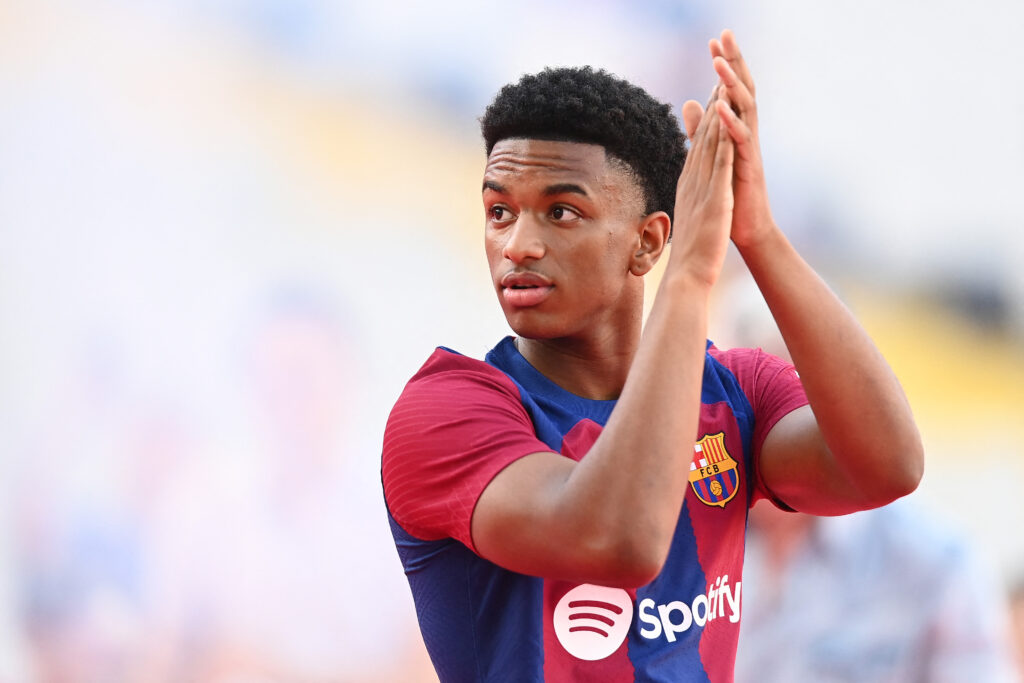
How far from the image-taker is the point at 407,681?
2.97 m

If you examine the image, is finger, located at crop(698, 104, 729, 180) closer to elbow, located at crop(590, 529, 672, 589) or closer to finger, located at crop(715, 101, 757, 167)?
finger, located at crop(715, 101, 757, 167)

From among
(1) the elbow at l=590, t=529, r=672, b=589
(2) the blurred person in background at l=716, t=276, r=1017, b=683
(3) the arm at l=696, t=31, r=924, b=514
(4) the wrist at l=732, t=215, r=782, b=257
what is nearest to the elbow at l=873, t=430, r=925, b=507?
(3) the arm at l=696, t=31, r=924, b=514

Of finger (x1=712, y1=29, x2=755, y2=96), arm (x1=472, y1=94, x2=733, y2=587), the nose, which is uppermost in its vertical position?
finger (x1=712, y1=29, x2=755, y2=96)

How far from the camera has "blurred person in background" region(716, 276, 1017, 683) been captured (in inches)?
126

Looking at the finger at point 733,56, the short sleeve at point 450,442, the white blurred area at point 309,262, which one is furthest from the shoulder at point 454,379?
the white blurred area at point 309,262

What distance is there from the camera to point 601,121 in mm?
1810

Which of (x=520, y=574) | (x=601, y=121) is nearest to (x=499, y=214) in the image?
(x=601, y=121)

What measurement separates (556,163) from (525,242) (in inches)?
6.0

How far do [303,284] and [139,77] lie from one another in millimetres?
725

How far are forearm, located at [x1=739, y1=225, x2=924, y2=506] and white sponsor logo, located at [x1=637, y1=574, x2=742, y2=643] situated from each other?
0.31m

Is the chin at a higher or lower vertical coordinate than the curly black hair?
lower

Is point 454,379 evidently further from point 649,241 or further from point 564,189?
point 649,241

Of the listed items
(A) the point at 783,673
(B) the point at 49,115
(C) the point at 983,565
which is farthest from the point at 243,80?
(C) the point at 983,565

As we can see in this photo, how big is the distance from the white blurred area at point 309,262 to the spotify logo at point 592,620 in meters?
1.43
